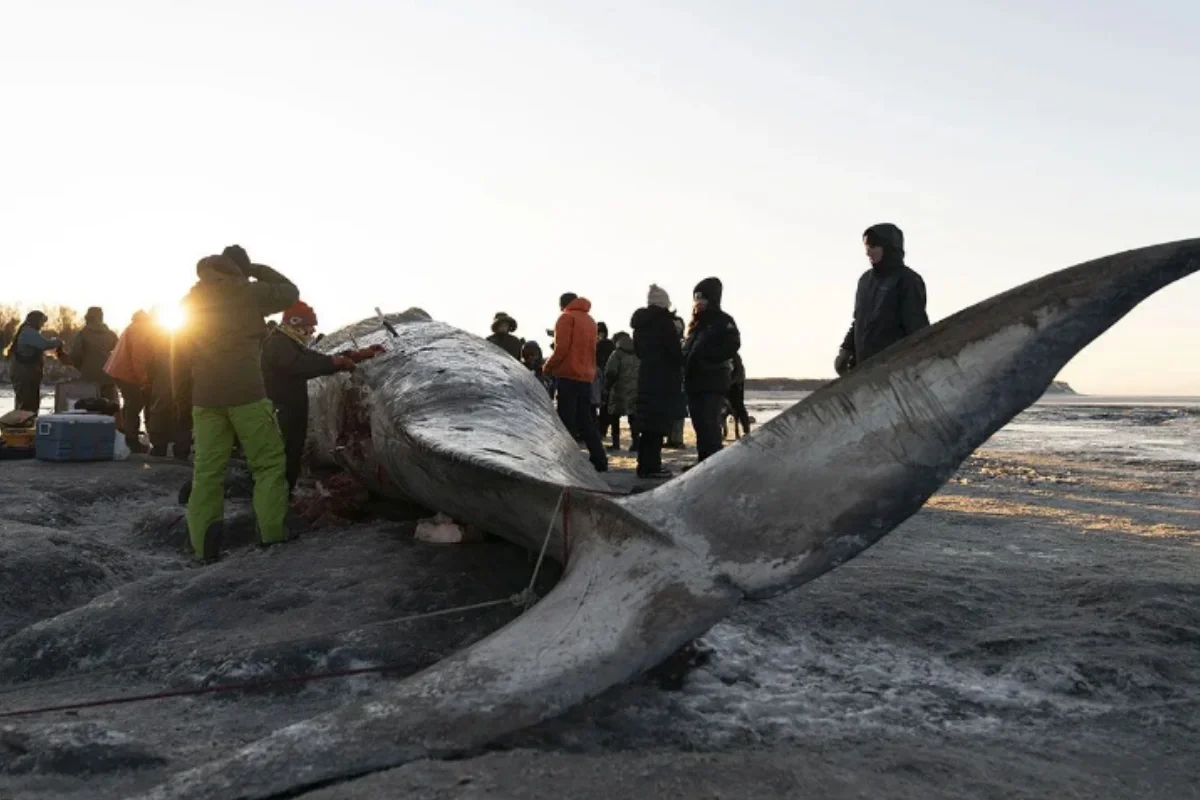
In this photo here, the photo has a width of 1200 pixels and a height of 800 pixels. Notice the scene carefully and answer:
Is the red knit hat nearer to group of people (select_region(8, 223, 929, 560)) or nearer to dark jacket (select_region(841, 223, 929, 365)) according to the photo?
group of people (select_region(8, 223, 929, 560))

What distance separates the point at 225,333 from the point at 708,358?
4781 millimetres

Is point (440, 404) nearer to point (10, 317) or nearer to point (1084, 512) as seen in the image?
point (1084, 512)

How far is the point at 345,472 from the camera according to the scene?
675 cm

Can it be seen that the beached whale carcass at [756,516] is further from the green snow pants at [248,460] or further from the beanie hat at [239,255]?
the beanie hat at [239,255]

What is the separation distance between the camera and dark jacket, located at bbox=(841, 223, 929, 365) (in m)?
6.39

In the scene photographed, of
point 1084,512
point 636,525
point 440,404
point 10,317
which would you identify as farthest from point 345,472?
point 10,317

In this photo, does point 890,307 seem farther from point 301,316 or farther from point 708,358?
point 301,316

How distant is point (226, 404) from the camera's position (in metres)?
6.00

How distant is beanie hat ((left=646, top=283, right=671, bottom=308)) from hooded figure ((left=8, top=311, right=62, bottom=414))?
8.80 metres

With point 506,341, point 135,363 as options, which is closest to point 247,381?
point 135,363

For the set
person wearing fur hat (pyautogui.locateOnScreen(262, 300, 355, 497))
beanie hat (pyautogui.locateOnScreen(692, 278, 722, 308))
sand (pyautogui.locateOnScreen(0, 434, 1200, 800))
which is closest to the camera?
sand (pyautogui.locateOnScreen(0, 434, 1200, 800))

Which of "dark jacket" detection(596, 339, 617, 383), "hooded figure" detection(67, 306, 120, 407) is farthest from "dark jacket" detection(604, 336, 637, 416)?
"hooded figure" detection(67, 306, 120, 407)

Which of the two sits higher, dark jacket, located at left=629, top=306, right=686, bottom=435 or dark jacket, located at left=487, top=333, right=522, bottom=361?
dark jacket, located at left=487, top=333, right=522, bottom=361

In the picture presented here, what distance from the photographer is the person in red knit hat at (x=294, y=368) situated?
664cm
